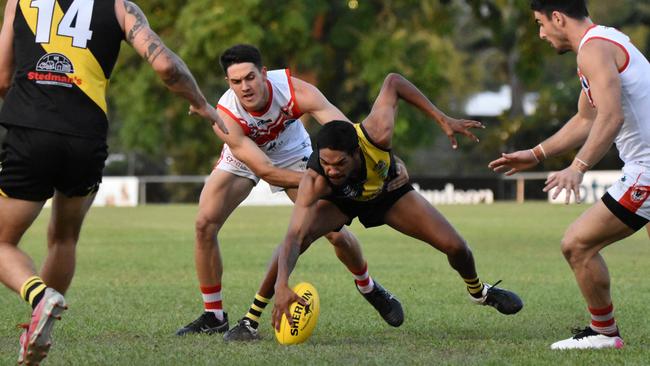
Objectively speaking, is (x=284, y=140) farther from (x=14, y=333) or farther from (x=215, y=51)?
(x=215, y=51)

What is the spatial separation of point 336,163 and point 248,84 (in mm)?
1214

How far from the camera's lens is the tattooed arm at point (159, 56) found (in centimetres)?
673

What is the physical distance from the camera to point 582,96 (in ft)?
25.7

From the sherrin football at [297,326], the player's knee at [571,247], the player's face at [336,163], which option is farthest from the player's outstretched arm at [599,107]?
the sherrin football at [297,326]

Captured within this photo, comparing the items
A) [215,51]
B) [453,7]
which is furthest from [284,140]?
[453,7]

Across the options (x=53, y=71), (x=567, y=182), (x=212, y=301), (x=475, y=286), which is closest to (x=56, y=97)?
(x=53, y=71)

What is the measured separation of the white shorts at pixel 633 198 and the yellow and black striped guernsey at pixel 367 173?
1699 millimetres

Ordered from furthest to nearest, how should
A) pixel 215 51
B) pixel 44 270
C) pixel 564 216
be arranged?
pixel 215 51 < pixel 564 216 < pixel 44 270

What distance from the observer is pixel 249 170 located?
9.26 meters

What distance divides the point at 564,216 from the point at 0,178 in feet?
79.4

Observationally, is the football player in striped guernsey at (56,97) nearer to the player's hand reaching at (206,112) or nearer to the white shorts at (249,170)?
the player's hand reaching at (206,112)

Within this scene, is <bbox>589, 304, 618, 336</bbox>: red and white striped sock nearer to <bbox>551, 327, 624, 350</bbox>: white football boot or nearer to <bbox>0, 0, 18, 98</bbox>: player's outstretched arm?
<bbox>551, 327, 624, 350</bbox>: white football boot

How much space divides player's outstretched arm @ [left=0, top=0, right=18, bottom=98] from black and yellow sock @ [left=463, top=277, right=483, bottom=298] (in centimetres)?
385

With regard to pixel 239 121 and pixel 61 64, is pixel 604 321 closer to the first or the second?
pixel 239 121
